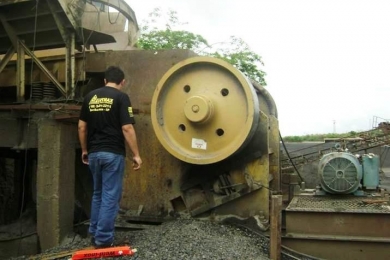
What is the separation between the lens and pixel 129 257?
3.87m

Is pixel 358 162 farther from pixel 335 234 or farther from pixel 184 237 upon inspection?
pixel 184 237

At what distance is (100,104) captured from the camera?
412 cm

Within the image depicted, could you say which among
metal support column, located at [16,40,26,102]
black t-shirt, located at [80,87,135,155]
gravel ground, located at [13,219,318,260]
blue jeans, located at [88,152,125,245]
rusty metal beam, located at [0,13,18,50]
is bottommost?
gravel ground, located at [13,219,318,260]

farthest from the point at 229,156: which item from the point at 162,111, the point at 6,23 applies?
the point at 6,23

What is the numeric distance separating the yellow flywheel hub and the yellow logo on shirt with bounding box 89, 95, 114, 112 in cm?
106

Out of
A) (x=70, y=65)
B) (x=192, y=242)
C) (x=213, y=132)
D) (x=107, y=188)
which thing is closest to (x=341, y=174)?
(x=213, y=132)

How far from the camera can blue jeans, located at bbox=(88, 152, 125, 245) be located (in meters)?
3.99

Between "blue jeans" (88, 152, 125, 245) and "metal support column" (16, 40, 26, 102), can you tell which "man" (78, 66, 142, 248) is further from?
"metal support column" (16, 40, 26, 102)

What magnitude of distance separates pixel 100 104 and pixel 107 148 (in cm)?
44

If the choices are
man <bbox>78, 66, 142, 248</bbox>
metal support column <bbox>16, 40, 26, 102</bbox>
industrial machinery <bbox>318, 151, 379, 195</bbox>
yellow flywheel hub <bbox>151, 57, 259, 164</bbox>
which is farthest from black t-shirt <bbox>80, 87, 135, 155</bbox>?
industrial machinery <bbox>318, 151, 379, 195</bbox>

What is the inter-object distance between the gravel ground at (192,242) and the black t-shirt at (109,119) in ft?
3.25

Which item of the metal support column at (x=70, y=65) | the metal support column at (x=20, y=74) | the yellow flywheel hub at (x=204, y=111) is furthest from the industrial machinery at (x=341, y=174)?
the metal support column at (x=20, y=74)

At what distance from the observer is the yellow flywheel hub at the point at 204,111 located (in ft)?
15.8

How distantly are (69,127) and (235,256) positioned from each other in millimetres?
2766
